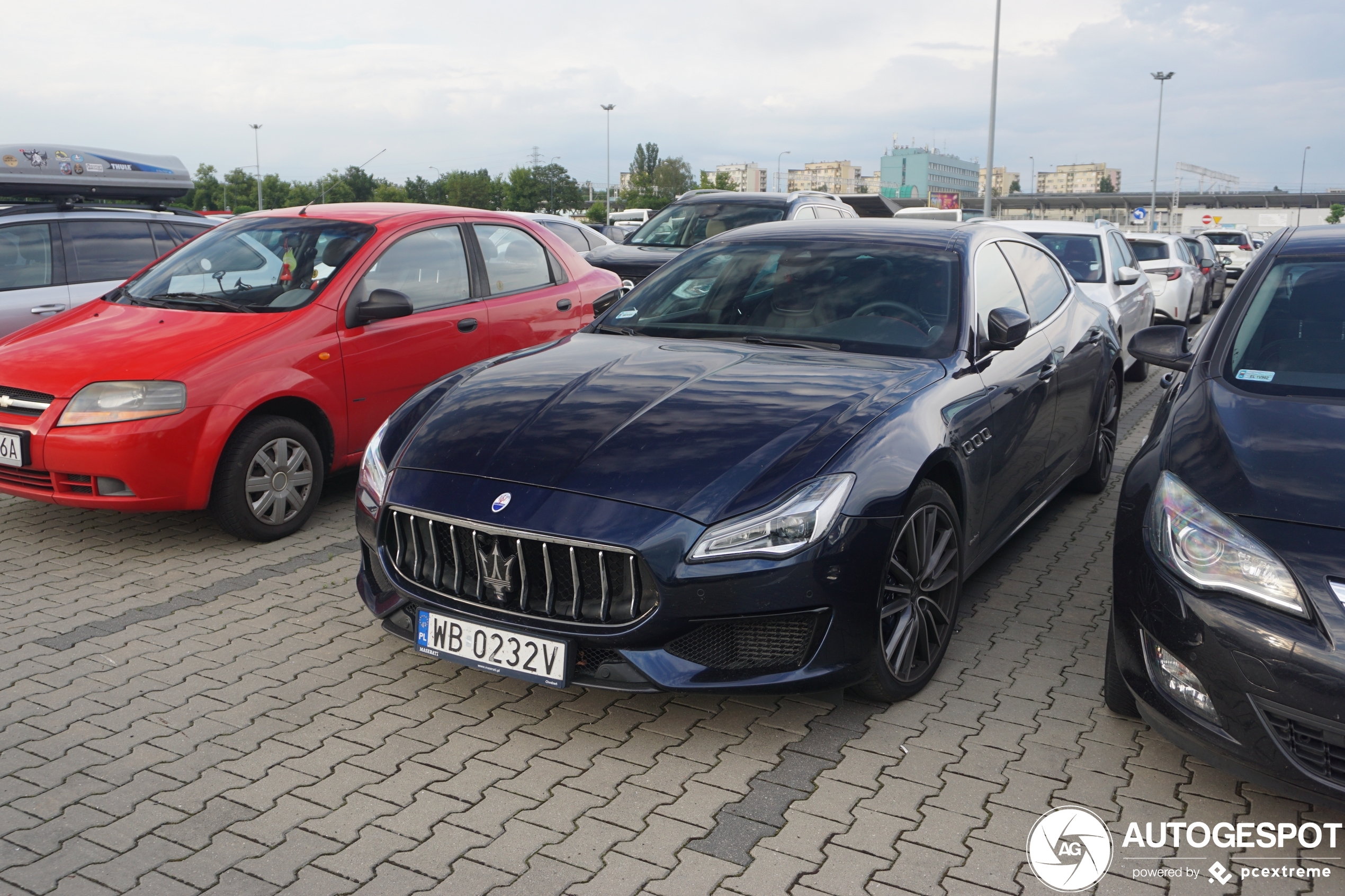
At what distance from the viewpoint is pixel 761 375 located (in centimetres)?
392

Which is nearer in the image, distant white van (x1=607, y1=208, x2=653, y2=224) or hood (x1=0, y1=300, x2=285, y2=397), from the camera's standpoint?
hood (x1=0, y1=300, x2=285, y2=397)

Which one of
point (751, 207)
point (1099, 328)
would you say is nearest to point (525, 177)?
point (751, 207)

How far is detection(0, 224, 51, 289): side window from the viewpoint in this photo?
7430mm

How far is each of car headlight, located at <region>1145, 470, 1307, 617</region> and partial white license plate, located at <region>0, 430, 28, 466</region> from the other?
470cm

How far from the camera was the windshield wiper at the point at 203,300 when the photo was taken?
5.61 m

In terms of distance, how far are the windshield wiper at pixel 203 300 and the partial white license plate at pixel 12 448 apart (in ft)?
3.65

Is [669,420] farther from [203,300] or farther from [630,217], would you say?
[630,217]

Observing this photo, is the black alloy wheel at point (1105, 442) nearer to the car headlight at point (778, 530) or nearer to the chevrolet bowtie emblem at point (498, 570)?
the car headlight at point (778, 530)

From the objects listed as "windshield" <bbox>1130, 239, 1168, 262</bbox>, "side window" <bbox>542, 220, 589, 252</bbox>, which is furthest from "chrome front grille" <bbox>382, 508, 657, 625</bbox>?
"windshield" <bbox>1130, 239, 1168, 262</bbox>

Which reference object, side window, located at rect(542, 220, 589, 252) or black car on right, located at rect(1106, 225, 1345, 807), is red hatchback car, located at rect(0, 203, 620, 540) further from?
side window, located at rect(542, 220, 589, 252)

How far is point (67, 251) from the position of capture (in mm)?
7707

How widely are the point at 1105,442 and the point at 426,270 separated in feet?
13.5

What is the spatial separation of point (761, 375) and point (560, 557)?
1126 millimetres

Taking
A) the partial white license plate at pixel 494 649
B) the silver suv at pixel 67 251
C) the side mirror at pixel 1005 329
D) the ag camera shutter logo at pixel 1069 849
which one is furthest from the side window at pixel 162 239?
the ag camera shutter logo at pixel 1069 849
